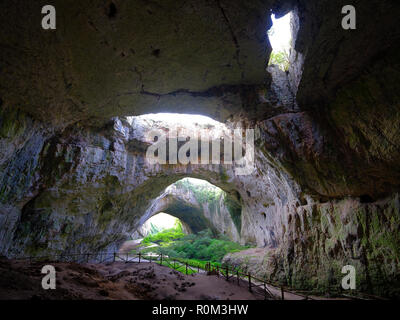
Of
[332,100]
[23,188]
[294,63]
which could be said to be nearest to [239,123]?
[294,63]

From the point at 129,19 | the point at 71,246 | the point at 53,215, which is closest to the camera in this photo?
the point at 129,19

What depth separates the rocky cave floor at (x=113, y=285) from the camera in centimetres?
427

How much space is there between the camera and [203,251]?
20.4 metres

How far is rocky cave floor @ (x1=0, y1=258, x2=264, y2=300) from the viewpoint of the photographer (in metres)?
4.27

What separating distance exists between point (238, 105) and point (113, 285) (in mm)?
7563

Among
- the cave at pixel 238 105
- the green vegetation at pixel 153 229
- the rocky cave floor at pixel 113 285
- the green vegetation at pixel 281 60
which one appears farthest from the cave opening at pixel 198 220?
the green vegetation at pixel 153 229

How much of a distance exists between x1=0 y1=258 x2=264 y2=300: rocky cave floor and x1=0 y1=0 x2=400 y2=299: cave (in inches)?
121

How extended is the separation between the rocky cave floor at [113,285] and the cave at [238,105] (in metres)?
3.08

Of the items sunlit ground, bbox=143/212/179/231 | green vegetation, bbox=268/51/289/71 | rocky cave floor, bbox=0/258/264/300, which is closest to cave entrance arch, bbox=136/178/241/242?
rocky cave floor, bbox=0/258/264/300

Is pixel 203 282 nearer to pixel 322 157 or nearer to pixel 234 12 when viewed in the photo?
pixel 322 157

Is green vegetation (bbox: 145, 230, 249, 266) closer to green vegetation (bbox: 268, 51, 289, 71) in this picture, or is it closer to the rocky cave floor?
the rocky cave floor

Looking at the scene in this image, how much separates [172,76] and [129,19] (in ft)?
7.42

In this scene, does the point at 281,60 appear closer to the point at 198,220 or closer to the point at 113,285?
the point at 113,285

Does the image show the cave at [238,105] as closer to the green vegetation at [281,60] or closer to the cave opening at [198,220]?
the green vegetation at [281,60]
